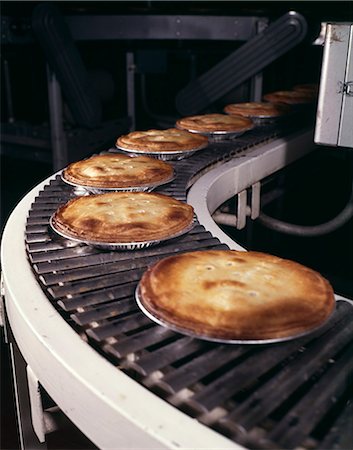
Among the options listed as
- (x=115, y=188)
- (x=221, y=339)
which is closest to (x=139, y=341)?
(x=221, y=339)

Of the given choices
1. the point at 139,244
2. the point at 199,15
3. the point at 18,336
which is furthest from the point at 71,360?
the point at 199,15

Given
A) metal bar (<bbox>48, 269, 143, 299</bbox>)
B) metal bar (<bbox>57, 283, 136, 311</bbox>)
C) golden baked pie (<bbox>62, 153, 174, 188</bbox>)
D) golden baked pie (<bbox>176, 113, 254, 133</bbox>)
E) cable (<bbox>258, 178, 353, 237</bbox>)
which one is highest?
golden baked pie (<bbox>176, 113, 254, 133</bbox>)

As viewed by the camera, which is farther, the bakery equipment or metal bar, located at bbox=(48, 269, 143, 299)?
metal bar, located at bbox=(48, 269, 143, 299)

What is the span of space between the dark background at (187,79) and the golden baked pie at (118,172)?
1947 mm

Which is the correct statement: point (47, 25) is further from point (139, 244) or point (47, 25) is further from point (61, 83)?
point (139, 244)

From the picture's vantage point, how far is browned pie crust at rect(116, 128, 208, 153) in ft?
6.79

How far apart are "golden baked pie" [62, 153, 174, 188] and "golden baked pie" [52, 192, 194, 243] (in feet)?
0.45

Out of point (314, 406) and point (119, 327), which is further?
point (119, 327)

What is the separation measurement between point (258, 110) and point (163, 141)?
0.88m

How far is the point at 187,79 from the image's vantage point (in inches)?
222

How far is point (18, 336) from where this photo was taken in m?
1.22

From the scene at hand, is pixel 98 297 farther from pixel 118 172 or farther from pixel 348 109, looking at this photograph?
pixel 348 109

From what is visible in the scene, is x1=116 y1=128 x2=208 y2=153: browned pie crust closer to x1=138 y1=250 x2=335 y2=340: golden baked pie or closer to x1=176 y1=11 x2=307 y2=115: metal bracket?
x1=138 y1=250 x2=335 y2=340: golden baked pie

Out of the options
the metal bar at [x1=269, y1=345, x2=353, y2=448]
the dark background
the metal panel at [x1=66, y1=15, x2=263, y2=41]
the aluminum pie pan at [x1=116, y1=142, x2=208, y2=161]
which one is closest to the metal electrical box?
the aluminum pie pan at [x1=116, y1=142, x2=208, y2=161]
